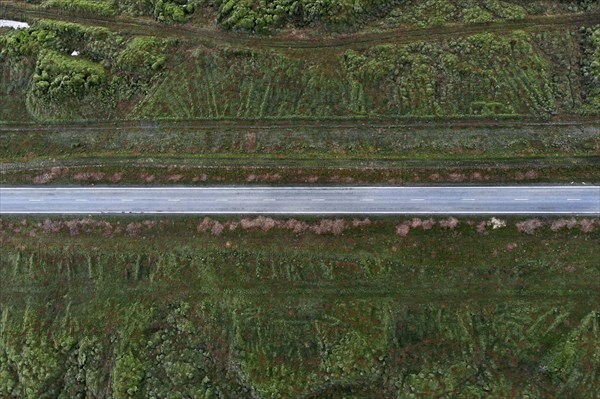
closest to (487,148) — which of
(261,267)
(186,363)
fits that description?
(261,267)

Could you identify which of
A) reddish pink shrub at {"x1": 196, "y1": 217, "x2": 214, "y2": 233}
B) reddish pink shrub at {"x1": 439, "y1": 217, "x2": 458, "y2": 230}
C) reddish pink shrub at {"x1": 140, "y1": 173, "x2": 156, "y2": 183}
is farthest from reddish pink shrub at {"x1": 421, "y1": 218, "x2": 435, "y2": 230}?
reddish pink shrub at {"x1": 140, "y1": 173, "x2": 156, "y2": 183}

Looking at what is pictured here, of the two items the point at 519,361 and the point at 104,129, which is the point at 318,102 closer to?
the point at 104,129

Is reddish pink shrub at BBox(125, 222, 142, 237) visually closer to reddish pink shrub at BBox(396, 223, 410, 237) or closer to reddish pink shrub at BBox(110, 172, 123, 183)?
reddish pink shrub at BBox(110, 172, 123, 183)

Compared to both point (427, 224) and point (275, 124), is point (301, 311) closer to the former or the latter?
point (427, 224)

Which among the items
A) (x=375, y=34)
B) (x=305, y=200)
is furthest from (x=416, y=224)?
(x=375, y=34)

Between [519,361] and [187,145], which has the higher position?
[187,145]

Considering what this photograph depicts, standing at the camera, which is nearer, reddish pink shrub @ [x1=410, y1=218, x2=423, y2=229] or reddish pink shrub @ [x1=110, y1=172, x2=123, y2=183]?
reddish pink shrub @ [x1=410, y1=218, x2=423, y2=229]

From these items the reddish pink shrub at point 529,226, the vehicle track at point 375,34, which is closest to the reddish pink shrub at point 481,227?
the reddish pink shrub at point 529,226

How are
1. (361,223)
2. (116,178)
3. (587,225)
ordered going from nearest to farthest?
(587,225)
(361,223)
(116,178)
